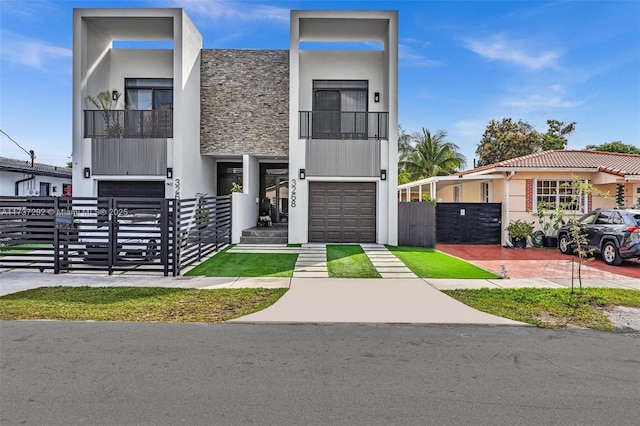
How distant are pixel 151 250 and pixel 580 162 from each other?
17307mm

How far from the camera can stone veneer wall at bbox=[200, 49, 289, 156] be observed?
1656 cm

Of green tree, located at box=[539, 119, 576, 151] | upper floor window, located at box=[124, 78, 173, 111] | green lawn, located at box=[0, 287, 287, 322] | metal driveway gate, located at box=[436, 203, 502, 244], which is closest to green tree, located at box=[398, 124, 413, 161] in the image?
green tree, located at box=[539, 119, 576, 151]

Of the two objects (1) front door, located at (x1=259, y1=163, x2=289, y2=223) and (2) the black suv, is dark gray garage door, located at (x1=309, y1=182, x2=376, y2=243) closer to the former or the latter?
(1) front door, located at (x1=259, y1=163, x2=289, y2=223)

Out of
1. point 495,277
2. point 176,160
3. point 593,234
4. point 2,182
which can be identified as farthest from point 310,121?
point 2,182

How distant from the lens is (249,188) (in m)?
16.9

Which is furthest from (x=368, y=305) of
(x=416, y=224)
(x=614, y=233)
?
(x=614, y=233)

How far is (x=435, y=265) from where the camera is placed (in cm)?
1180

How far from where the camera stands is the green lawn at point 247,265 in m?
10.4

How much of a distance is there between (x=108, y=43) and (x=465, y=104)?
24.4m

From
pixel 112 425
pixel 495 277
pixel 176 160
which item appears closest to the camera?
pixel 112 425

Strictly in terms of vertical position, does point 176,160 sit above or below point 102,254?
above

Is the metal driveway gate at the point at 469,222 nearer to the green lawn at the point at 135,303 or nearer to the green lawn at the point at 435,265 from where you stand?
the green lawn at the point at 435,265

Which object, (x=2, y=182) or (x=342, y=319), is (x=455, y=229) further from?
(x=2, y=182)

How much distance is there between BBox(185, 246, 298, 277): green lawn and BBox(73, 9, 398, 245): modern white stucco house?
2874mm
